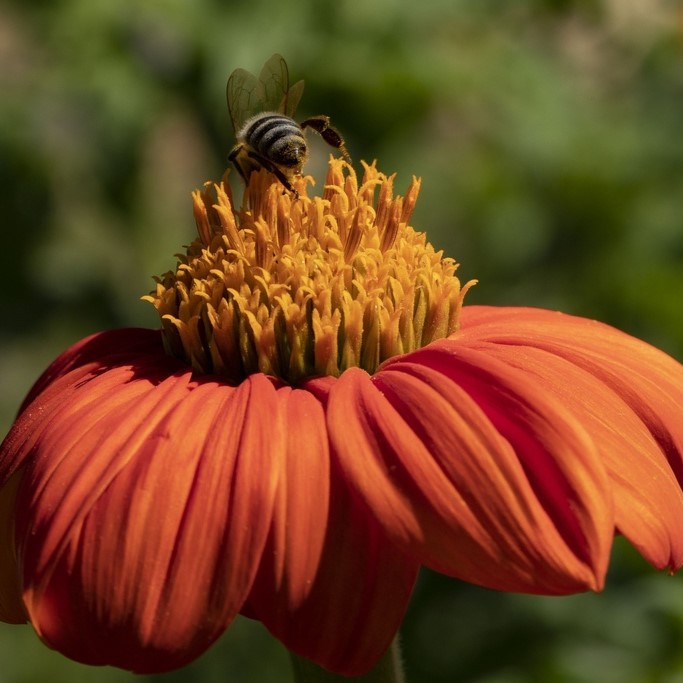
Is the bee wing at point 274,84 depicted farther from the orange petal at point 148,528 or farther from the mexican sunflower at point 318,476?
the orange petal at point 148,528

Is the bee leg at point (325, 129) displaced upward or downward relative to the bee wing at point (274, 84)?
downward

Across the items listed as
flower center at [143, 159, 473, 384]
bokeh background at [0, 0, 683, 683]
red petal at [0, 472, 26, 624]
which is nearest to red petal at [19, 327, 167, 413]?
flower center at [143, 159, 473, 384]

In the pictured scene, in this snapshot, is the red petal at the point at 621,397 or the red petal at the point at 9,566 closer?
the red petal at the point at 621,397

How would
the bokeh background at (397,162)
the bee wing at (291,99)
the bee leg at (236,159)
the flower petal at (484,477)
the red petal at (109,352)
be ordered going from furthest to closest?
the bokeh background at (397,162) < the bee wing at (291,99) < the bee leg at (236,159) < the red petal at (109,352) < the flower petal at (484,477)

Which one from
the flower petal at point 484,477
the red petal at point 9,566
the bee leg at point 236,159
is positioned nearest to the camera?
the flower petal at point 484,477

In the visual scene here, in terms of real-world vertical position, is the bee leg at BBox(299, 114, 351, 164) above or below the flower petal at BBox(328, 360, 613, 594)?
above

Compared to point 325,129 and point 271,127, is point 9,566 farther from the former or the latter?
point 325,129

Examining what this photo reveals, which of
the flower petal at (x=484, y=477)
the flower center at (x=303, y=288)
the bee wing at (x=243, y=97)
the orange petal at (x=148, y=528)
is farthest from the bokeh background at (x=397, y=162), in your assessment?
the orange petal at (x=148, y=528)

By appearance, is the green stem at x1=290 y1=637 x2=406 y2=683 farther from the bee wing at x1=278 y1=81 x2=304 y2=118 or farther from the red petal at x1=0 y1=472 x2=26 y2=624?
the bee wing at x1=278 y1=81 x2=304 y2=118
